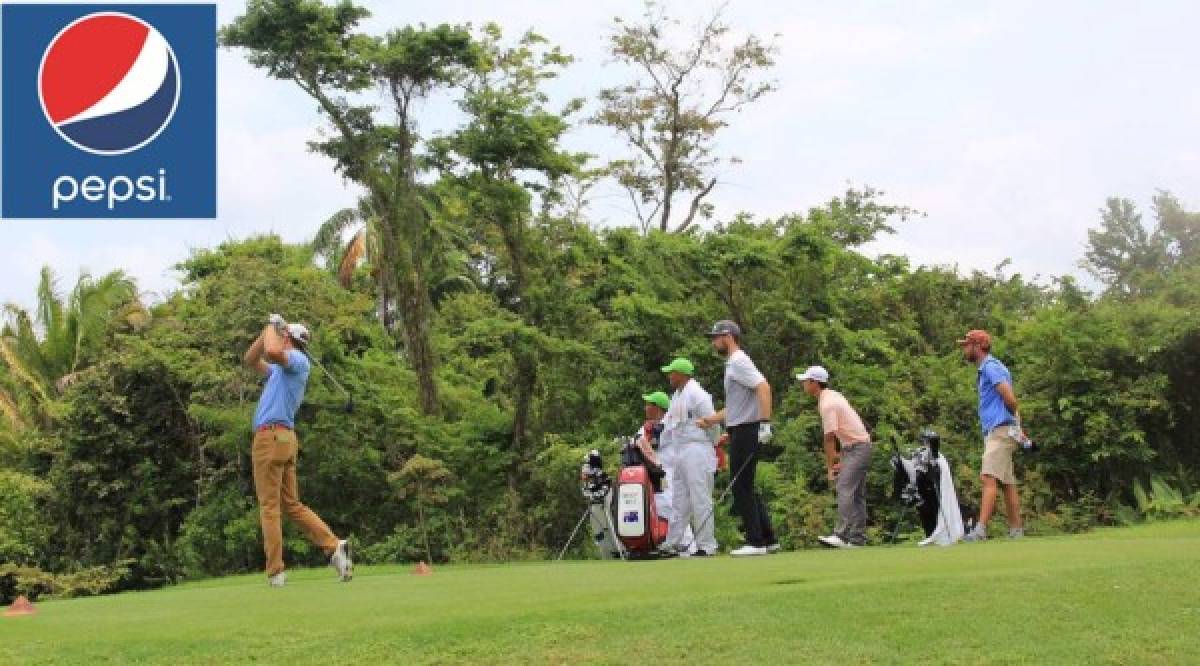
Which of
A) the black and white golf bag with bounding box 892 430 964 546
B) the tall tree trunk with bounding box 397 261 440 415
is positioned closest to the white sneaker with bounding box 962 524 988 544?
the black and white golf bag with bounding box 892 430 964 546

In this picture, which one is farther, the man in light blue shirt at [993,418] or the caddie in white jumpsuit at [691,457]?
the caddie in white jumpsuit at [691,457]

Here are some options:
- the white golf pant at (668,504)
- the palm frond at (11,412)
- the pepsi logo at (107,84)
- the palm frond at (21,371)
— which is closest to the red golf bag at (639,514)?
the white golf pant at (668,504)

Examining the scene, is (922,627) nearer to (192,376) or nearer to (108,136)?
(108,136)

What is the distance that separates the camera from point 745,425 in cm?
1173

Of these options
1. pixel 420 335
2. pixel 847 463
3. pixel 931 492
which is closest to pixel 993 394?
pixel 931 492

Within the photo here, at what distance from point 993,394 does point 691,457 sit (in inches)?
110

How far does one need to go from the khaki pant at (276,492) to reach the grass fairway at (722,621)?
1457 mm

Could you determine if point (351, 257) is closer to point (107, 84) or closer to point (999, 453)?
point (107, 84)

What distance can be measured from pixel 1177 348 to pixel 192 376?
14681 mm

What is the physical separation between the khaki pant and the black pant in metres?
3.48

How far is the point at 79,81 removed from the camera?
59.0 ft

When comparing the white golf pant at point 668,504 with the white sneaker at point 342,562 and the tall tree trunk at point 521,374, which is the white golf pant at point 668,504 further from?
the tall tree trunk at point 521,374

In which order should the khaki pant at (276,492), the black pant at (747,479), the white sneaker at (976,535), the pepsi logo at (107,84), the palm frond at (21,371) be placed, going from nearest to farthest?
the khaki pant at (276,492), the black pant at (747,479), the white sneaker at (976,535), the pepsi logo at (107,84), the palm frond at (21,371)

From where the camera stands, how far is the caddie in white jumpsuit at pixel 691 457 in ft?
40.1
